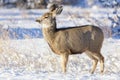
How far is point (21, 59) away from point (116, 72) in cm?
238

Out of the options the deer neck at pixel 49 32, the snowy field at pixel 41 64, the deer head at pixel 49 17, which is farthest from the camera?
the deer neck at pixel 49 32

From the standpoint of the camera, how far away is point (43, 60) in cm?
1023

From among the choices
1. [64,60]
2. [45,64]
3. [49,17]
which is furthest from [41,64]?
[49,17]

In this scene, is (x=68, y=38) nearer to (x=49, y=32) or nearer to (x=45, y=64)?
(x=49, y=32)

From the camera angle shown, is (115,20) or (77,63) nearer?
(77,63)

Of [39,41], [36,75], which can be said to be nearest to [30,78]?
[36,75]

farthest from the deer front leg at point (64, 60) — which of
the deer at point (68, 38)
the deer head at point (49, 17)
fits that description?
the deer head at point (49, 17)

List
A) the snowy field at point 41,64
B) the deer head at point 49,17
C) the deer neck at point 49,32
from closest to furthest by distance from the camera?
1. the snowy field at point 41,64
2. the deer head at point 49,17
3. the deer neck at point 49,32

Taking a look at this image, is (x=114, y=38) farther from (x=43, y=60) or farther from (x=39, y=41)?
(x=43, y=60)

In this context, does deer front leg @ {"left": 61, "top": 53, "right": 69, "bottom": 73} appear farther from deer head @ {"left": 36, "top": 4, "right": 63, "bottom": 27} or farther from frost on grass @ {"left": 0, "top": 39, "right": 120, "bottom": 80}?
deer head @ {"left": 36, "top": 4, "right": 63, "bottom": 27}

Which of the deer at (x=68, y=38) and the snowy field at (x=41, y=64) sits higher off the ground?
the deer at (x=68, y=38)

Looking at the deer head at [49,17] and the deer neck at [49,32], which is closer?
the deer head at [49,17]

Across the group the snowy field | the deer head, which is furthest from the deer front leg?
the deer head

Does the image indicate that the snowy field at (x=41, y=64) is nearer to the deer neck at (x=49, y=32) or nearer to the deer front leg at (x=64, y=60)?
the deer front leg at (x=64, y=60)
